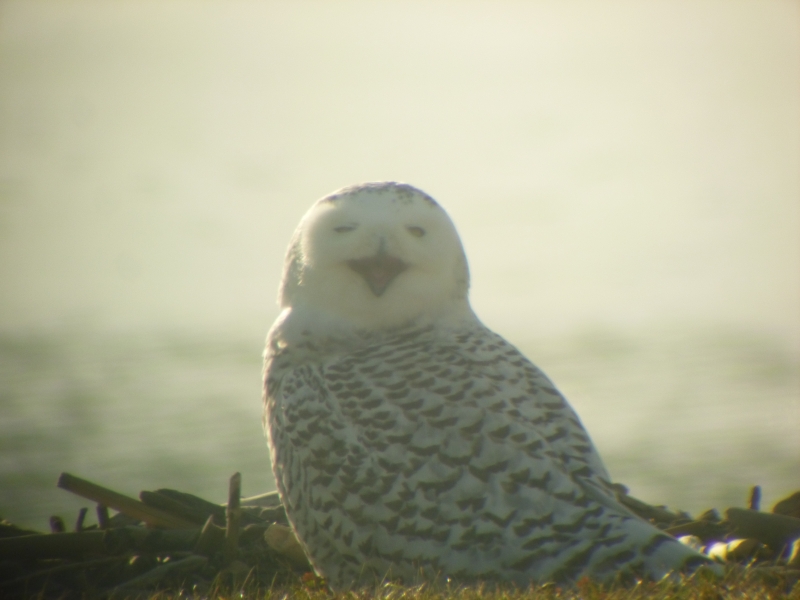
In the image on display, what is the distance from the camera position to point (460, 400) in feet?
12.0

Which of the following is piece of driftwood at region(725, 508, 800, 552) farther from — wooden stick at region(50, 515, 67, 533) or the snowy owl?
wooden stick at region(50, 515, 67, 533)

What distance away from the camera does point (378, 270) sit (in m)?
4.05

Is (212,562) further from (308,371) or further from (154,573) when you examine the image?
(308,371)

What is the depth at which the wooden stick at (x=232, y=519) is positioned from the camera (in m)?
3.90

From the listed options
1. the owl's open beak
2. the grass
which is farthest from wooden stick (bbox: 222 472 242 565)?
the owl's open beak

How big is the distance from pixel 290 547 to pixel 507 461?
1.25 meters

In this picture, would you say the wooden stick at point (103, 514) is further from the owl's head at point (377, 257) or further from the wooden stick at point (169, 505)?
the owl's head at point (377, 257)

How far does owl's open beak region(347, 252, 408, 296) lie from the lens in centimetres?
403


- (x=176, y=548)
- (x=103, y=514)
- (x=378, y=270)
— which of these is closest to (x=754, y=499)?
(x=378, y=270)

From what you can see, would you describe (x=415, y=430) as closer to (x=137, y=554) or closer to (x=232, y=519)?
(x=232, y=519)

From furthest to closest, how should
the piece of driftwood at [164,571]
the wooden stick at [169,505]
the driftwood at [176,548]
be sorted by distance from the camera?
the wooden stick at [169,505], the driftwood at [176,548], the piece of driftwood at [164,571]

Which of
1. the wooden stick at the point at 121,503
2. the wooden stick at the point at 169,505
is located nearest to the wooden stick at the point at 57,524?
the wooden stick at the point at 121,503

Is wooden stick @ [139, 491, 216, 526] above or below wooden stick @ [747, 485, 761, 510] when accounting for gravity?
above

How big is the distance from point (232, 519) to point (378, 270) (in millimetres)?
1122
